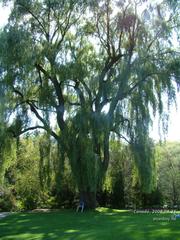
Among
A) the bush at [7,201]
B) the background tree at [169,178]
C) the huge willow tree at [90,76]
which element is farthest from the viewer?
the background tree at [169,178]

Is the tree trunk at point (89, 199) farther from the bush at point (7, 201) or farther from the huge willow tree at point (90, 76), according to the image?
the bush at point (7, 201)

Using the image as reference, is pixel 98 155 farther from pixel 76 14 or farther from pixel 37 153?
pixel 76 14

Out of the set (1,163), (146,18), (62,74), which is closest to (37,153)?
(1,163)

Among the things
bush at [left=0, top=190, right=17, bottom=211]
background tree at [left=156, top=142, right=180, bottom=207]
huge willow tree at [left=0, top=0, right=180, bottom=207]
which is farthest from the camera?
background tree at [left=156, top=142, right=180, bottom=207]

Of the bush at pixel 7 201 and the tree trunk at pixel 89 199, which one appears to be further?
the bush at pixel 7 201

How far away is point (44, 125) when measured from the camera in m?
17.6

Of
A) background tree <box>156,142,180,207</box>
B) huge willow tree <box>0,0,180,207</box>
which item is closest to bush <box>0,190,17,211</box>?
huge willow tree <box>0,0,180,207</box>

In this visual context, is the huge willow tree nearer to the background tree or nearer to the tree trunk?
the tree trunk

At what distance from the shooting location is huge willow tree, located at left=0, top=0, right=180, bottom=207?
16.6 metres

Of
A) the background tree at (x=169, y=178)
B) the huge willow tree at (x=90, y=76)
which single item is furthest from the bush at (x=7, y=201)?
the background tree at (x=169, y=178)

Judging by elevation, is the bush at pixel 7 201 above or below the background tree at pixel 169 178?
below

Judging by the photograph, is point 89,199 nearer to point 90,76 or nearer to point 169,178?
point 90,76

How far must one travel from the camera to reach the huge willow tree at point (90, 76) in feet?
54.4

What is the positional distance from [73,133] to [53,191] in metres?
8.16
